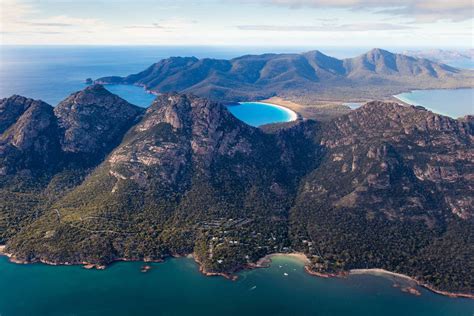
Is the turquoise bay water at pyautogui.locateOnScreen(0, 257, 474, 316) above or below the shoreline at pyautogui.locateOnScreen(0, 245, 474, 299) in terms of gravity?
below

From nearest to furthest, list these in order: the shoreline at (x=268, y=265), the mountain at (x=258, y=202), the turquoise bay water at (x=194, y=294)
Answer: the turquoise bay water at (x=194, y=294) → the shoreline at (x=268, y=265) → the mountain at (x=258, y=202)

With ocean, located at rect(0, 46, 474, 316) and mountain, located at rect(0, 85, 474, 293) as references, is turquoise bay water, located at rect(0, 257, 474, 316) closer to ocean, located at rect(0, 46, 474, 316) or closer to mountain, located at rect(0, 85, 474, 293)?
ocean, located at rect(0, 46, 474, 316)

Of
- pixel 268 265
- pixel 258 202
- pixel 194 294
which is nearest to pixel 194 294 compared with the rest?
pixel 194 294

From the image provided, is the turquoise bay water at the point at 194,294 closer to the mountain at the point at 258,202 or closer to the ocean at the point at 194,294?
the ocean at the point at 194,294

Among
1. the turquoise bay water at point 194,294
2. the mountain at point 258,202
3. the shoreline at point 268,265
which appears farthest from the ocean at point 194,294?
the mountain at point 258,202

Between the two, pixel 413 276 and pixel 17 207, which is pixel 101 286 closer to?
pixel 17 207

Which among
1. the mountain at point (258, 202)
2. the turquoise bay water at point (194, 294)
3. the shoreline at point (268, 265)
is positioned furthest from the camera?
the mountain at point (258, 202)

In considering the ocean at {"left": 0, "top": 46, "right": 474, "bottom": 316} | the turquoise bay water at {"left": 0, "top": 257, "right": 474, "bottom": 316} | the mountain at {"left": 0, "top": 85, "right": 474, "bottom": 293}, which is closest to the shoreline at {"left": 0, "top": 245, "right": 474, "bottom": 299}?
the mountain at {"left": 0, "top": 85, "right": 474, "bottom": 293}
